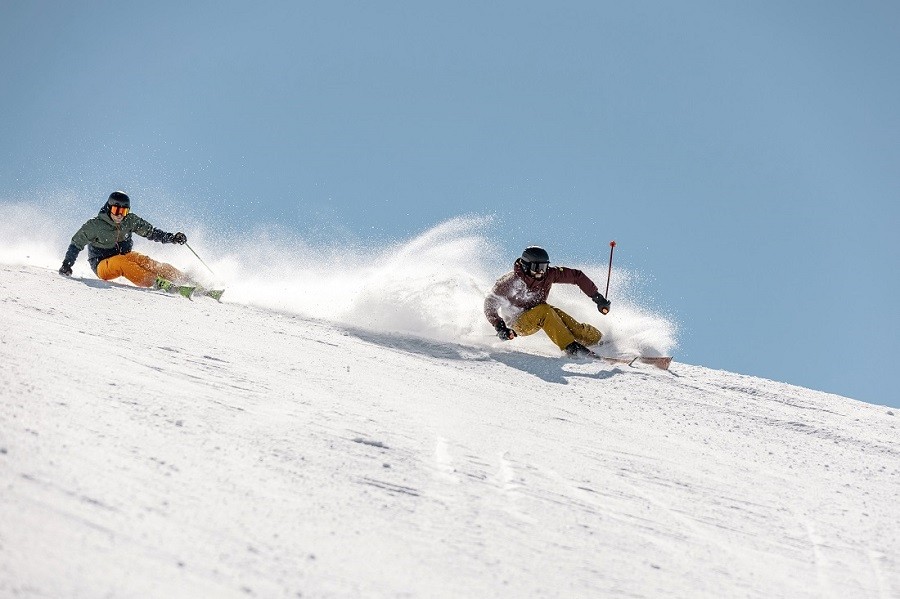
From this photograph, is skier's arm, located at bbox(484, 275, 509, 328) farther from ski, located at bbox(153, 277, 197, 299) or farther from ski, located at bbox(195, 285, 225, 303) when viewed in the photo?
ski, located at bbox(153, 277, 197, 299)

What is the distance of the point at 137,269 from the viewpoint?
31.8 ft

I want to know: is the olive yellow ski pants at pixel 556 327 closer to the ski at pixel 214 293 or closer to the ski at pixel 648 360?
the ski at pixel 648 360

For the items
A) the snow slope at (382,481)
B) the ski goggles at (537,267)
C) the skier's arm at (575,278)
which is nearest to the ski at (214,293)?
the snow slope at (382,481)

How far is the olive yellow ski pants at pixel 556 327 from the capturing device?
8789 millimetres

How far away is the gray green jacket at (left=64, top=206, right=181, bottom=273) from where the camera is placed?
9.74 metres

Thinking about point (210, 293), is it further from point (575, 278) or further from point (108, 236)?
point (575, 278)

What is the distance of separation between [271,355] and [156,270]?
425cm

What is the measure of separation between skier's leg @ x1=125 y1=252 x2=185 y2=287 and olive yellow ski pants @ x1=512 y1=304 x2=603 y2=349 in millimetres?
4372

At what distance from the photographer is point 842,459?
5605mm

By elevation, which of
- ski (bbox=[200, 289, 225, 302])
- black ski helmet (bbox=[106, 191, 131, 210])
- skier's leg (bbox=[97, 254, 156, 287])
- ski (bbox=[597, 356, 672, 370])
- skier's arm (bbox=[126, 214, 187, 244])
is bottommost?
ski (bbox=[597, 356, 672, 370])

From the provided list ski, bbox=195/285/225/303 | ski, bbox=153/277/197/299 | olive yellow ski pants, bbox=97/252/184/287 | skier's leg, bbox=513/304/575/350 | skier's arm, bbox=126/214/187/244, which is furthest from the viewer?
skier's arm, bbox=126/214/187/244

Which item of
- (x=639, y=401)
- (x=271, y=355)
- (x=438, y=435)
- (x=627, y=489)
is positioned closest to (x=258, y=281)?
(x=271, y=355)

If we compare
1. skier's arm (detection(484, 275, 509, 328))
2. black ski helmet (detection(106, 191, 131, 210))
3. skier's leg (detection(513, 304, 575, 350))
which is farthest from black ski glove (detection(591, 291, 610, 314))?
black ski helmet (detection(106, 191, 131, 210))

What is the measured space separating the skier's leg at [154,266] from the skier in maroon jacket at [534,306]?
158 inches
